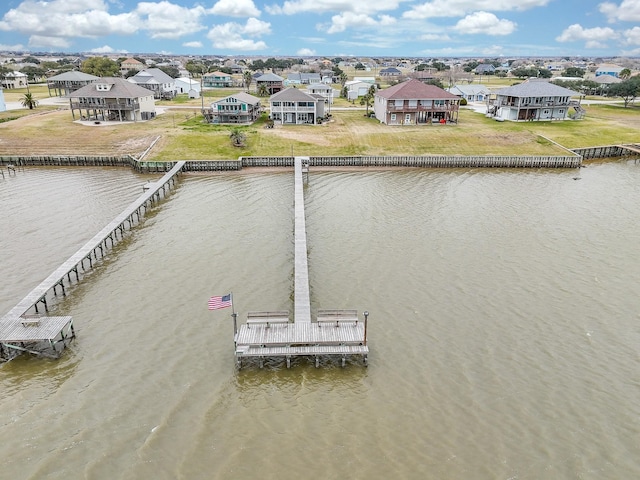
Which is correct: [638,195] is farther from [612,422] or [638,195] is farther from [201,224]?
[201,224]

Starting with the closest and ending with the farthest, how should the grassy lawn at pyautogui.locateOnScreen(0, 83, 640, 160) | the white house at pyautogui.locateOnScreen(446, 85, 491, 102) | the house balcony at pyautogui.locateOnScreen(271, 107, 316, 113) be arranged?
the grassy lawn at pyautogui.locateOnScreen(0, 83, 640, 160) → the house balcony at pyautogui.locateOnScreen(271, 107, 316, 113) → the white house at pyautogui.locateOnScreen(446, 85, 491, 102)

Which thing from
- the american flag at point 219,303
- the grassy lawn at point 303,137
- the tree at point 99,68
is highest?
the tree at point 99,68

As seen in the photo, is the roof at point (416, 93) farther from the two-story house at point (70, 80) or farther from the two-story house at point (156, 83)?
the two-story house at point (70, 80)

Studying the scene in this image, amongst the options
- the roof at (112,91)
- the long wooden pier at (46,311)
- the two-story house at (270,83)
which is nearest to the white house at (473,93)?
the two-story house at (270,83)

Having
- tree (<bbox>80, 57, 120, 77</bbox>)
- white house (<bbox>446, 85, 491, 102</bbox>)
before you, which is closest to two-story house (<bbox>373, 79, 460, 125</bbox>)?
white house (<bbox>446, 85, 491, 102</bbox>)

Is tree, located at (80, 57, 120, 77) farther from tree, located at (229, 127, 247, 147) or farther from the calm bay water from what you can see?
the calm bay water

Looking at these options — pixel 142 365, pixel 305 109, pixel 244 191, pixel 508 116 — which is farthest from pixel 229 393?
pixel 508 116
